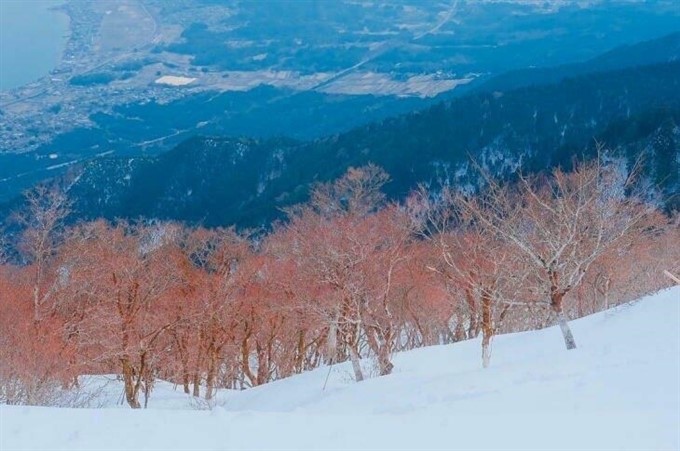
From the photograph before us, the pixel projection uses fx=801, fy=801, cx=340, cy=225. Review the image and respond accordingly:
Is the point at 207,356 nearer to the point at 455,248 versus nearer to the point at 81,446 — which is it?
the point at 455,248

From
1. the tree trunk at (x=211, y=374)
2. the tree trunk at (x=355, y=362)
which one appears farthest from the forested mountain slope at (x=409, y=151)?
the tree trunk at (x=355, y=362)

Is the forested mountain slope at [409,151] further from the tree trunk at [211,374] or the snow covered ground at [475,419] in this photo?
the snow covered ground at [475,419]

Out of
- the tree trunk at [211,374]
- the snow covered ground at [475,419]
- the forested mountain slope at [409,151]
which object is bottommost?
the forested mountain slope at [409,151]

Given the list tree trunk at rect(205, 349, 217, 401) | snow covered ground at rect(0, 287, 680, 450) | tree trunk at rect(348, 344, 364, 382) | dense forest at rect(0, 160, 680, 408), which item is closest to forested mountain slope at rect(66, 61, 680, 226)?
dense forest at rect(0, 160, 680, 408)

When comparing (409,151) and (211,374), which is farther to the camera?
(409,151)

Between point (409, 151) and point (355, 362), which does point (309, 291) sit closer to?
point (355, 362)

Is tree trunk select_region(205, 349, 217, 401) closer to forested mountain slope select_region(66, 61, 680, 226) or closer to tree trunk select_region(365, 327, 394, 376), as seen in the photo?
tree trunk select_region(365, 327, 394, 376)

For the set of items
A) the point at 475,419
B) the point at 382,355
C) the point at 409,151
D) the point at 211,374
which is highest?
the point at 475,419

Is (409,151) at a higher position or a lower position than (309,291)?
lower

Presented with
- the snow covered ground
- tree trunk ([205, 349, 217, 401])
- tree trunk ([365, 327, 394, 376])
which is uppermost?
the snow covered ground

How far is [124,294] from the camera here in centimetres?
3269

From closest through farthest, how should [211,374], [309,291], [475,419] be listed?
[475,419], [309,291], [211,374]

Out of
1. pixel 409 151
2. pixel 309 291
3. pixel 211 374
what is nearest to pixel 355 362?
pixel 309 291

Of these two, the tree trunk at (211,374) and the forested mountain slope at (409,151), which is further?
the forested mountain slope at (409,151)
